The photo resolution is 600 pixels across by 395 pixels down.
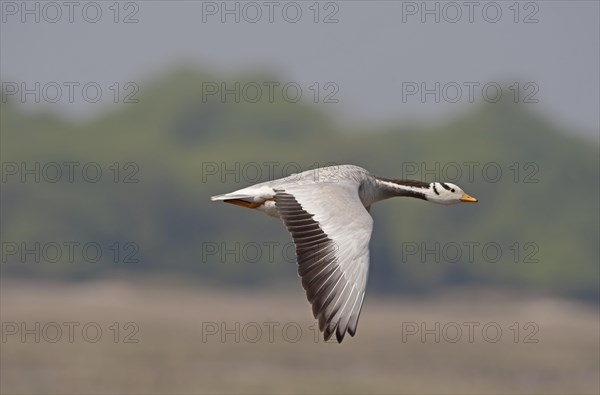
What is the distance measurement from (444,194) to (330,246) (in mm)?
4942

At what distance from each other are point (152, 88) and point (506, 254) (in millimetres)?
30837

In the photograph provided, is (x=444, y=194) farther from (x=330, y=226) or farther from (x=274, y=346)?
(x=274, y=346)

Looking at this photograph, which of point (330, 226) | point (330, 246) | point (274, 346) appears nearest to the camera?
point (330, 246)

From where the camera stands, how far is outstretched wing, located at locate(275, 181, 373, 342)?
16266mm

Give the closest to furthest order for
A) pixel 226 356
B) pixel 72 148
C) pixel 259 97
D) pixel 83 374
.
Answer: pixel 83 374, pixel 226 356, pixel 72 148, pixel 259 97

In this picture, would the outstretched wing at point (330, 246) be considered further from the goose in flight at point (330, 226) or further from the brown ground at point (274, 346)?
the brown ground at point (274, 346)

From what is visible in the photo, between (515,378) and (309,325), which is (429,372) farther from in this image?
(309,325)

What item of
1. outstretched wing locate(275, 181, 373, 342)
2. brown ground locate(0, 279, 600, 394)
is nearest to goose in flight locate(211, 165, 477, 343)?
outstretched wing locate(275, 181, 373, 342)

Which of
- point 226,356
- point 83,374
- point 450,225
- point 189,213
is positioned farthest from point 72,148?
point 83,374

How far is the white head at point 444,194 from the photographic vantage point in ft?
71.4

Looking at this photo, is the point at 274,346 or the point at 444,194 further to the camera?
the point at 274,346

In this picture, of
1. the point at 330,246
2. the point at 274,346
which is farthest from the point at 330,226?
the point at 274,346

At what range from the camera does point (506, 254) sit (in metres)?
83.5

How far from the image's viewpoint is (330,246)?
1728 centimetres
